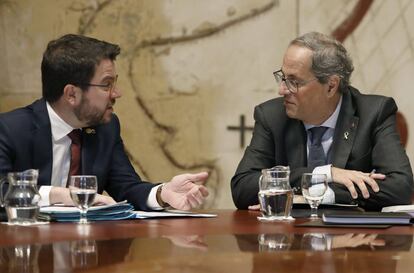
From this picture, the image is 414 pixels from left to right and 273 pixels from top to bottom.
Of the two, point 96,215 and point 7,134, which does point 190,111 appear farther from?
point 96,215

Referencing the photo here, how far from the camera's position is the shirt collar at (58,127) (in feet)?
9.91

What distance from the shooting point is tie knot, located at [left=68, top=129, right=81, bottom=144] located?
3047 millimetres

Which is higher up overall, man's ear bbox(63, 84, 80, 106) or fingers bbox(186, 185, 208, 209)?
man's ear bbox(63, 84, 80, 106)

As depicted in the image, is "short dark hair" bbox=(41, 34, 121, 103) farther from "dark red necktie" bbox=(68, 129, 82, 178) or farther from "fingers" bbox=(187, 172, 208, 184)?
"fingers" bbox=(187, 172, 208, 184)

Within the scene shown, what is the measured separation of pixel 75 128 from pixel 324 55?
1.05m

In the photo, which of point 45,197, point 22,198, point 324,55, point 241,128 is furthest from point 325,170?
point 241,128

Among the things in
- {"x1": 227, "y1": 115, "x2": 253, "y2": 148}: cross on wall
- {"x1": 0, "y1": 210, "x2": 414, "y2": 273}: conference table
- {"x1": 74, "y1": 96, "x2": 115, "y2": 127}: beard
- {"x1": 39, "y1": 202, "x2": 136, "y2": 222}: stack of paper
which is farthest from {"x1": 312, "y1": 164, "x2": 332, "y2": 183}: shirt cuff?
{"x1": 227, "y1": 115, "x2": 253, "y2": 148}: cross on wall

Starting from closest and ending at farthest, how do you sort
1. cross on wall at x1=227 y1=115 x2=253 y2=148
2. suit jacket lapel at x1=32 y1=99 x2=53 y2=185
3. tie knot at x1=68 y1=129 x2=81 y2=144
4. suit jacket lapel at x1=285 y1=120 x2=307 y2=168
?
suit jacket lapel at x1=32 y1=99 x2=53 y2=185 → tie knot at x1=68 y1=129 x2=81 y2=144 → suit jacket lapel at x1=285 y1=120 x2=307 y2=168 → cross on wall at x1=227 y1=115 x2=253 y2=148

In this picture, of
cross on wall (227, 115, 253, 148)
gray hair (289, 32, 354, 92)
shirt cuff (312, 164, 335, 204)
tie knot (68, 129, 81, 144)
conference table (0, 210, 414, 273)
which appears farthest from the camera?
cross on wall (227, 115, 253, 148)

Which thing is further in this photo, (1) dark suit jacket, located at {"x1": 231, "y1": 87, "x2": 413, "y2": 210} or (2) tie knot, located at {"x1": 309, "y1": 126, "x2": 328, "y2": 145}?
(2) tie knot, located at {"x1": 309, "y1": 126, "x2": 328, "y2": 145}

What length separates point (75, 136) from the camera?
3.07m

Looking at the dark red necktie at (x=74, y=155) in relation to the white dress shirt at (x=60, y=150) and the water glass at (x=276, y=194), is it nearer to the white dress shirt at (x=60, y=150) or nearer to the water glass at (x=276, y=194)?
the white dress shirt at (x=60, y=150)

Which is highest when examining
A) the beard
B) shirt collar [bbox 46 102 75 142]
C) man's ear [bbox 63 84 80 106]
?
man's ear [bbox 63 84 80 106]

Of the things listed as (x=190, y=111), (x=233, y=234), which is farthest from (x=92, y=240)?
(x=190, y=111)
